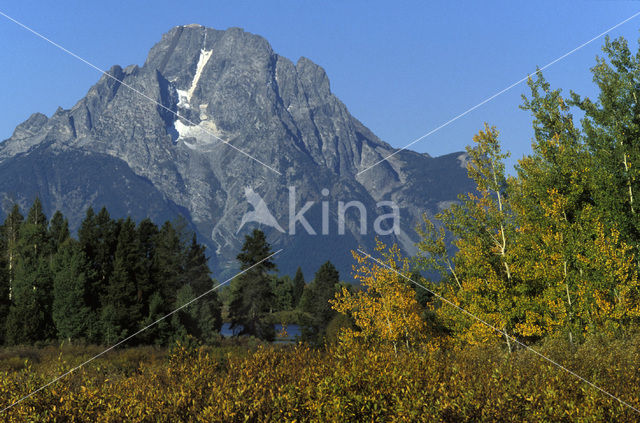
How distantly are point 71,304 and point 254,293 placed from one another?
28707 millimetres

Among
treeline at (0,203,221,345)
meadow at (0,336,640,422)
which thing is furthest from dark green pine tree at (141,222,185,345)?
meadow at (0,336,640,422)

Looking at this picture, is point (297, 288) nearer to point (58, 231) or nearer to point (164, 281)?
point (58, 231)

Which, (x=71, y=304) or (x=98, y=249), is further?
(x=98, y=249)

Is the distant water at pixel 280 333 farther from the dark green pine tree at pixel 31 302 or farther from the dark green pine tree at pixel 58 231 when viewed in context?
the dark green pine tree at pixel 58 231

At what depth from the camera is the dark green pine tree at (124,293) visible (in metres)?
48.1

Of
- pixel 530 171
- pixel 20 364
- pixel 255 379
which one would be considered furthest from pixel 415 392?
pixel 20 364

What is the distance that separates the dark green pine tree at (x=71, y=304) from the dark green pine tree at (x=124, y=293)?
1.56 metres

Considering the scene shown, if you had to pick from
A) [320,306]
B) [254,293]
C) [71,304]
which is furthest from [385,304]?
[254,293]

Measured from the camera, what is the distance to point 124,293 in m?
51.5

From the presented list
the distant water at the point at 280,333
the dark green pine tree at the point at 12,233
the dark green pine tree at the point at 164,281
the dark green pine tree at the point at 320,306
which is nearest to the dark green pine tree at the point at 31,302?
the dark green pine tree at the point at 12,233

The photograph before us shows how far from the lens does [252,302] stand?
7338 centimetres

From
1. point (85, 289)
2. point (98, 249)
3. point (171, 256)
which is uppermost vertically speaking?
point (98, 249)

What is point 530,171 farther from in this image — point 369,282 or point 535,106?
point 369,282

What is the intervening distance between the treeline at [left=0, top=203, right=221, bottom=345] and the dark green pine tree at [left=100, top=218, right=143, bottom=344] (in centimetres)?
8
